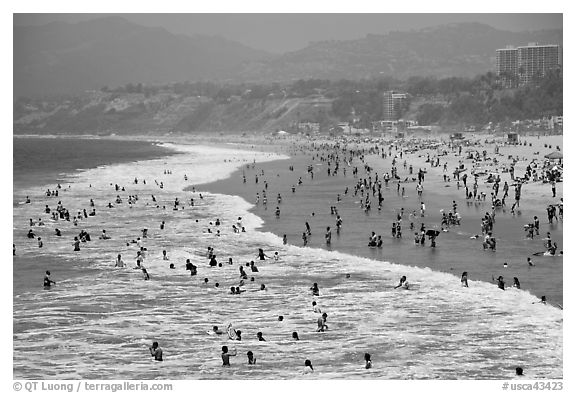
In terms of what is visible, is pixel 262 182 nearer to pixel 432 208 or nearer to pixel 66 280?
pixel 432 208

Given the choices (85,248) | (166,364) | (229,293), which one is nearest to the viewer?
(166,364)

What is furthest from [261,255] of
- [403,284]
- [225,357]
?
[225,357]

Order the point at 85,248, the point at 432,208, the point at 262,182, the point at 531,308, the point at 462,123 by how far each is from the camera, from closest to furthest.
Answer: the point at 531,308, the point at 85,248, the point at 432,208, the point at 262,182, the point at 462,123

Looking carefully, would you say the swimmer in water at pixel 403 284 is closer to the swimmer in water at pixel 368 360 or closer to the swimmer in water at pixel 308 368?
the swimmer in water at pixel 368 360

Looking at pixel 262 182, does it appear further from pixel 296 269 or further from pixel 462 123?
pixel 462 123

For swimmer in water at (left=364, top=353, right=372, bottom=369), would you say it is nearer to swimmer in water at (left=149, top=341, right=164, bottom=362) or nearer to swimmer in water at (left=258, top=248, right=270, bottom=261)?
swimmer in water at (left=149, top=341, right=164, bottom=362)
